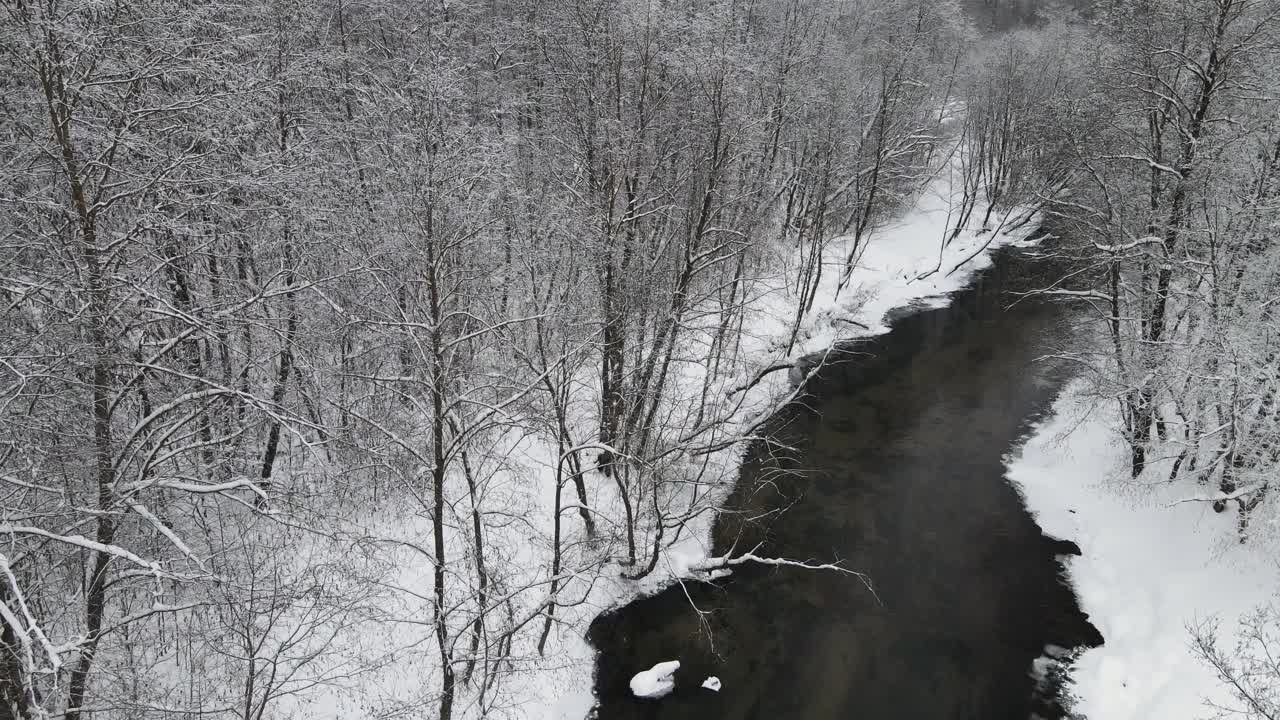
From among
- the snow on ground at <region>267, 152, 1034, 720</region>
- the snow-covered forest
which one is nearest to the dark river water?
the snow on ground at <region>267, 152, 1034, 720</region>

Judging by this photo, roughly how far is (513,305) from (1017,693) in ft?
44.8

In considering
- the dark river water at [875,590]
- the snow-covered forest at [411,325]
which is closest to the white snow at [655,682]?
the dark river water at [875,590]

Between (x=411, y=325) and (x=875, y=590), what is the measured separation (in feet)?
38.1

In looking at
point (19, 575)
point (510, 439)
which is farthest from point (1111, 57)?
point (19, 575)

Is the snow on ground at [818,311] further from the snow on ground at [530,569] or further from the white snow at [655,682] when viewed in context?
the white snow at [655,682]

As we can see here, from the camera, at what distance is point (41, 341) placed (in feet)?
26.5

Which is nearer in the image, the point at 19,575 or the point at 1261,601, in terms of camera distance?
the point at 19,575

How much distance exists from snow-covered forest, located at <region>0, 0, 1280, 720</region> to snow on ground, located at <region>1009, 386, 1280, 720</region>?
0.60m

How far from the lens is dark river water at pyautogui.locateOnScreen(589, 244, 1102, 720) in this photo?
12914 mm

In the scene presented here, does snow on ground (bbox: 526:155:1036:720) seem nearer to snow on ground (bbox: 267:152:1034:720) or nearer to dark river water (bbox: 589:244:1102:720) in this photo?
snow on ground (bbox: 267:152:1034:720)

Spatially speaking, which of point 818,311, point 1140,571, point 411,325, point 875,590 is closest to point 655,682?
point 875,590

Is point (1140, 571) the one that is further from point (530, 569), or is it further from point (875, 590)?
point (530, 569)

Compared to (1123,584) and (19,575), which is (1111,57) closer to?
(1123,584)

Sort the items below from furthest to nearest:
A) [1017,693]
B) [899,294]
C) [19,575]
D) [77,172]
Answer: [899,294] < [1017,693] < [19,575] < [77,172]
